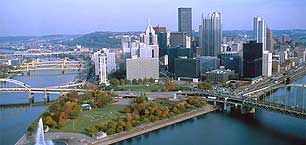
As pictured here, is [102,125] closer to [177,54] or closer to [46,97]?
[46,97]

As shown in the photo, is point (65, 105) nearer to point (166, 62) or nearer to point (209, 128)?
point (209, 128)

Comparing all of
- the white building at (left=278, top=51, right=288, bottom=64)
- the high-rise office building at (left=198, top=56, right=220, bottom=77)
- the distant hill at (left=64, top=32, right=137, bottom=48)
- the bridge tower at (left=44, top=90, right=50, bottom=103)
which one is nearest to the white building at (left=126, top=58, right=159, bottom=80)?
the high-rise office building at (left=198, top=56, right=220, bottom=77)

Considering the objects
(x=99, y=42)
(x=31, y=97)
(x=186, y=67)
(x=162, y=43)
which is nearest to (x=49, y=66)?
(x=162, y=43)

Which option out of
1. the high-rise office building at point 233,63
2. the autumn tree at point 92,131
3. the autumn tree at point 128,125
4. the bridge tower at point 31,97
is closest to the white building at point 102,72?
the bridge tower at point 31,97

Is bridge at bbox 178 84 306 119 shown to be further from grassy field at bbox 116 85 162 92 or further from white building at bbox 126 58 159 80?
white building at bbox 126 58 159 80

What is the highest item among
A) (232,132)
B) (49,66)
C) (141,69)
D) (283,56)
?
(283,56)

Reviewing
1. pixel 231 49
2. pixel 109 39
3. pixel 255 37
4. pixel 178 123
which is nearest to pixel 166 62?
pixel 231 49
